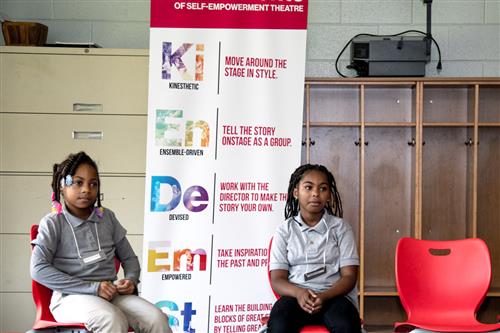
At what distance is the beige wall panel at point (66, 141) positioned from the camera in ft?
14.6

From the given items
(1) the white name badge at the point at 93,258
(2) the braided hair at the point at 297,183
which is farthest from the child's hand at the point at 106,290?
(2) the braided hair at the point at 297,183

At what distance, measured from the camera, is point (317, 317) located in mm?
3061

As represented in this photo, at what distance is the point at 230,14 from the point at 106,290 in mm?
1918

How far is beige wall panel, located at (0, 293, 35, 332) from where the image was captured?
442 cm

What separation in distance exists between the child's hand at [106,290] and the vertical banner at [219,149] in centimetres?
118

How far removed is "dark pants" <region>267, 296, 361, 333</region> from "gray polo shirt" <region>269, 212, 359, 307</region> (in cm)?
11

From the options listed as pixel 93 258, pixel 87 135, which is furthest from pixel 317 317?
pixel 87 135

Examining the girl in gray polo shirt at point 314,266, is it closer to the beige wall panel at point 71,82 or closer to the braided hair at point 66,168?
the braided hair at point 66,168

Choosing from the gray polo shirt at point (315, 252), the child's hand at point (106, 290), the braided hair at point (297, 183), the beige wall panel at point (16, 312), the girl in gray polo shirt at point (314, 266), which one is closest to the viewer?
the child's hand at point (106, 290)

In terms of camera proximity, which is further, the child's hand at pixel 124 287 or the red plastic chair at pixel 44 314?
the child's hand at pixel 124 287

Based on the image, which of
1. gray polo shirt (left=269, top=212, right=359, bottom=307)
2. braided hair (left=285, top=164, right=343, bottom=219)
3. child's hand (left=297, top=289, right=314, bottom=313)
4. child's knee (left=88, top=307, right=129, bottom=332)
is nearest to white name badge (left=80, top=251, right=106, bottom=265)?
child's knee (left=88, top=307, right=129, bottom=332)

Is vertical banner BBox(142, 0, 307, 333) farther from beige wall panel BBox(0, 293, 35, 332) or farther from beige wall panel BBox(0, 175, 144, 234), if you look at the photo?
beige wall panel BBox(0, 293, 35, 332)

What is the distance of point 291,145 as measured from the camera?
4207 mm

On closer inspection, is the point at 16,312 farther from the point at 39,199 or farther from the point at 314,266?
the point at 314,266
